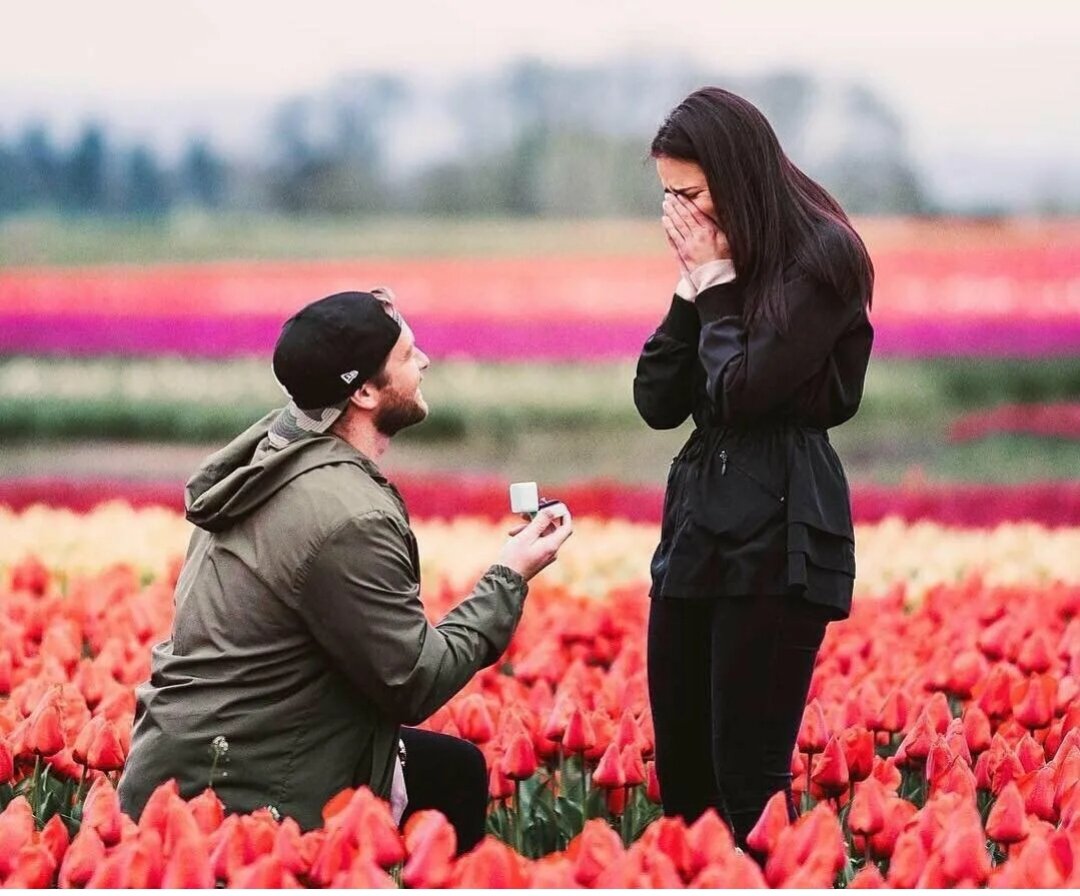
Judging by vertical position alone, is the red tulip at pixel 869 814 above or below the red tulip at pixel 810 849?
below

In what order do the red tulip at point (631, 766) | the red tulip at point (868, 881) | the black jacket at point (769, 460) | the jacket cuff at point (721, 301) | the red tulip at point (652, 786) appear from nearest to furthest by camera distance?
A: the red tulip at point (868, 881)
the black jacket at point (769, 460)
the jacket cuff at point (721, 301)
the red tulip at point (631, 766)
the red tulip at point (652, 786)

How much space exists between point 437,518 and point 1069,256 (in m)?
6.91

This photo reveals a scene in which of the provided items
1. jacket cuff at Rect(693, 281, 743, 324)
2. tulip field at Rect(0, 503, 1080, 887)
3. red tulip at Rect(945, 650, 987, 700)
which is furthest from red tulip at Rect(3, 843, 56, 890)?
red tulip at Rect(945, 650, 987, 700)

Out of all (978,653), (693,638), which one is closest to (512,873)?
(693,638)

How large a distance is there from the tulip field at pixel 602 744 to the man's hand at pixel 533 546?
1.35 ft

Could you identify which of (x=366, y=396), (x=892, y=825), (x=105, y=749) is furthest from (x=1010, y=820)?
(x=105, y=749)

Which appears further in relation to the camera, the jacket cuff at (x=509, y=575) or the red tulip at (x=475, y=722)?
the red tulip at (x=475, y=722)

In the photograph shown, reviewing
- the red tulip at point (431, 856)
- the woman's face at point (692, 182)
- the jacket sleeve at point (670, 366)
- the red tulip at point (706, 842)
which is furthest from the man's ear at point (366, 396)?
the red tulip at point (706, 842)

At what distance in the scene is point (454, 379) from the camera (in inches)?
448

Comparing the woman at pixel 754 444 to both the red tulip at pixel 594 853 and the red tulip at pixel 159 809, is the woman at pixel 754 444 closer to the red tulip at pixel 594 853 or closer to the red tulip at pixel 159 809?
the red tulip at pixel 594 853

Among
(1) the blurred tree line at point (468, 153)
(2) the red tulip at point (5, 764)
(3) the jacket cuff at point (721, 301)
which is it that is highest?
(1) the blurred tree line at point (468, 153)

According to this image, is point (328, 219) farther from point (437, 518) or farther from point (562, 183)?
point (437, 518)

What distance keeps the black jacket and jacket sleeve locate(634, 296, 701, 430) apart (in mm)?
45

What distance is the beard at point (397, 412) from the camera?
314 cm
